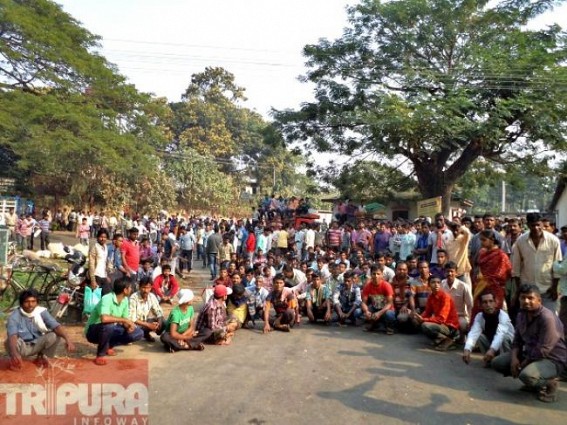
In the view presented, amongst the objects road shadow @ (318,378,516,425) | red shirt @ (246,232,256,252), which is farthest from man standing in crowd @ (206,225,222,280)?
road shadow @ (318,378,516,425)

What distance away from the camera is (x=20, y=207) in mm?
24391

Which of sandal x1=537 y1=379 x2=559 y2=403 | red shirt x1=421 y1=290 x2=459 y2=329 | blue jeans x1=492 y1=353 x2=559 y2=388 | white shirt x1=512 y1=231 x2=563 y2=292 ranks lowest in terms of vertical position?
sandal x1=537 y1=379 x2=559 y2=403

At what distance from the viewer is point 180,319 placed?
709cm

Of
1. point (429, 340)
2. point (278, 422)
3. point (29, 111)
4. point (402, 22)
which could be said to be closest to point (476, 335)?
point (429, 340)

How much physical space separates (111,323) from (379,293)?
14.7ft

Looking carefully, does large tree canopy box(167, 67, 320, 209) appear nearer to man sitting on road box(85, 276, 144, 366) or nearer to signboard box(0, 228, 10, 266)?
signboard box(0, 228, 10, 266)

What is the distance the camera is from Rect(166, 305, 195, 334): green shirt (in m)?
7.04

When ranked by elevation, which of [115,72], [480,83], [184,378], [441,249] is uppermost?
[115,72]

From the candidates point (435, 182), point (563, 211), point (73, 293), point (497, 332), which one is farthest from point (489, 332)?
point (563, 211)

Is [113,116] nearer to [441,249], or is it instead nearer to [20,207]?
[20,207]

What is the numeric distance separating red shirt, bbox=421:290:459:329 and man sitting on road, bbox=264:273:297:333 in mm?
2307

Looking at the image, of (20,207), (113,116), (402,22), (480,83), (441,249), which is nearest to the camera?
(441,249)

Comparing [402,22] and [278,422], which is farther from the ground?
[402,22]

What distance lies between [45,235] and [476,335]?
54.2 feet
